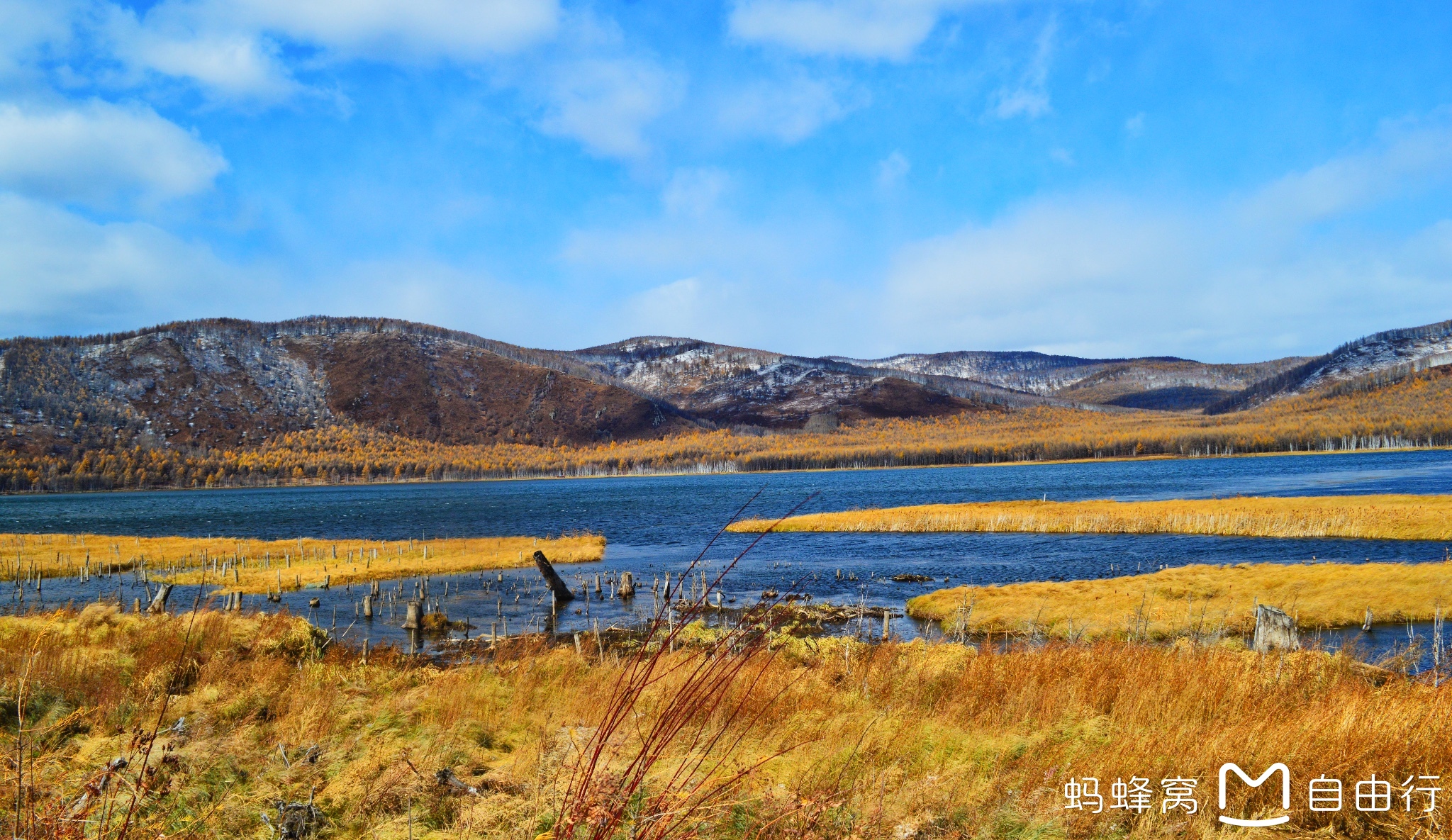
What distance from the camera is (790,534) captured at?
2176 inches

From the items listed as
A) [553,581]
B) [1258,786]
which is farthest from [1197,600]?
[553,581]

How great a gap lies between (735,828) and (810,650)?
29.4 feet

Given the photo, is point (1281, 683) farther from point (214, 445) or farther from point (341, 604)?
point (214, 445)

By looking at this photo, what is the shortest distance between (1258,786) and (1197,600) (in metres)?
20.3

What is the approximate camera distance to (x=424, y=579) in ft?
117

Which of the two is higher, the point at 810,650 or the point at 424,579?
the point at 810,650

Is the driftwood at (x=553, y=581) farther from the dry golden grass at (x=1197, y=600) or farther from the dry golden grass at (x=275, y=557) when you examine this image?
the dry golden grass at (x=1197, y=600)

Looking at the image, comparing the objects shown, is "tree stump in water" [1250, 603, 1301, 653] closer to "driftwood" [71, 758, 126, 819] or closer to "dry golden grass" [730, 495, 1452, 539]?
"driftwood" [71, 758, 126, 819]

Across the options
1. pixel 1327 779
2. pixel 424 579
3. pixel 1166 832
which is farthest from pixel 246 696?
pixel 424 579

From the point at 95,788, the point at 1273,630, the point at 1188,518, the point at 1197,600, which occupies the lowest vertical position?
the point at 1188,518

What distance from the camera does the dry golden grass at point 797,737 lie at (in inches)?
219

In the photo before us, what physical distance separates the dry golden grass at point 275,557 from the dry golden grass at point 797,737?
85.9 ft

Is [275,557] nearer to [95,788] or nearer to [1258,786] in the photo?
[95,788]

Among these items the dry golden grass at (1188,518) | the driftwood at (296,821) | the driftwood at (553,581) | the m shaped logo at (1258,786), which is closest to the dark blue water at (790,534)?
the driftwood at (553,581)
